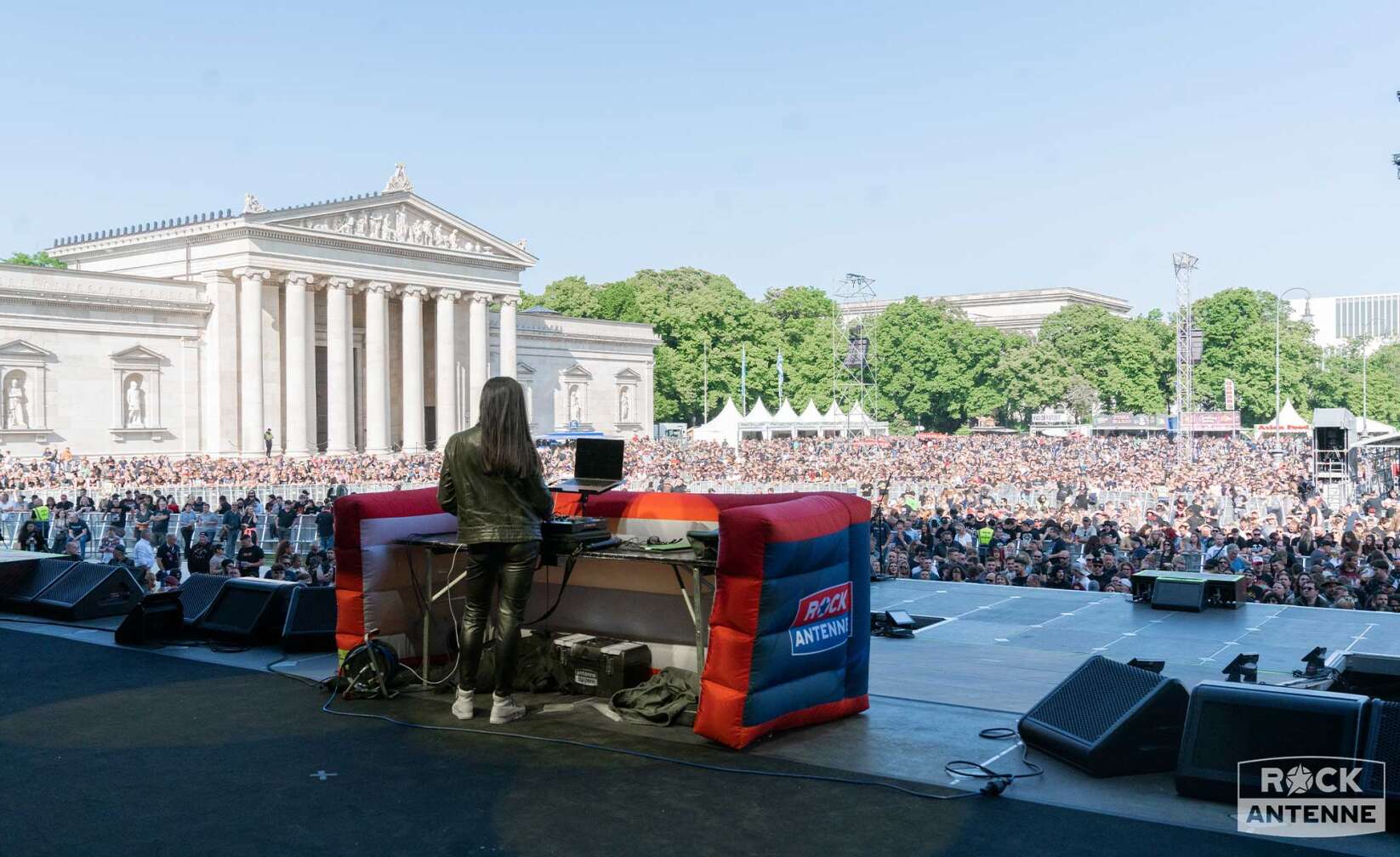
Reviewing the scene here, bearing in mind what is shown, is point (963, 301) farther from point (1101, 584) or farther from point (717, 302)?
point (1101, 584)

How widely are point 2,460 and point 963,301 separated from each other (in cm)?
12361

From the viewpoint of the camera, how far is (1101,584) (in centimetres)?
1556

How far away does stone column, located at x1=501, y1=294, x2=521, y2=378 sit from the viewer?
61.6 meters

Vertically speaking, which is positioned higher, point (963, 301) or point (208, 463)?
point (963, 301)

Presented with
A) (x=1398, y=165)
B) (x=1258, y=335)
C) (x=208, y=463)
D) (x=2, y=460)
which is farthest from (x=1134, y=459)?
(x=1258, y=335)

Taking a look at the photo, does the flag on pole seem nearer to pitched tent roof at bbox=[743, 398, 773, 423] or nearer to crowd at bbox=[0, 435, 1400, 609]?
pitched tent roof at bbox=[743, 398, 773, 423]

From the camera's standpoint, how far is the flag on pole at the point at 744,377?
277 feet

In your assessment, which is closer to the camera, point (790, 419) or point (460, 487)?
point (460, 487)

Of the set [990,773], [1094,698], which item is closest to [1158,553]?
[1094,698]

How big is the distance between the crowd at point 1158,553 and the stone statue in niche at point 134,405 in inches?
1458

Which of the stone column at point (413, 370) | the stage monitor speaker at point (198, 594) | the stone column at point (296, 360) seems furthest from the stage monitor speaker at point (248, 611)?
the stone column at point (413, 370)

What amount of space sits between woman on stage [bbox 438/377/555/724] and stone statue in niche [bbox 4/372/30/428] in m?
45.1

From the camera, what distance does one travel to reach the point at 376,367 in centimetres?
5531

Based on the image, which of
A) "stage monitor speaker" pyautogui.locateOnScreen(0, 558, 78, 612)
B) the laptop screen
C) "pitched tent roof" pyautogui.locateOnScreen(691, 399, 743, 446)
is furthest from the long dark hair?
"pitched tent roof" pyautogui.locateOnScreen(691, 399, 743, 446)
